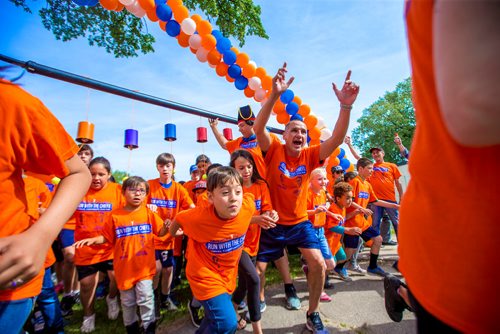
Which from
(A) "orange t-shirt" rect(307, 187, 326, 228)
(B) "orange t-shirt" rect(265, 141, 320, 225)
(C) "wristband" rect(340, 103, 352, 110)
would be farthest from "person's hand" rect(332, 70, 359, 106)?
(A) "orange t-shirt" rect(307, 187, 326, 228)

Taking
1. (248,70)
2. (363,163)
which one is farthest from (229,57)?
(363,163)


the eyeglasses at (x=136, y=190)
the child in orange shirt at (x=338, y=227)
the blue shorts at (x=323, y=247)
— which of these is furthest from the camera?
the child in orange shirt at (x=338, y=227)

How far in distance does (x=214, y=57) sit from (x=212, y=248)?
3947mm

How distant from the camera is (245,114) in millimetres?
4359

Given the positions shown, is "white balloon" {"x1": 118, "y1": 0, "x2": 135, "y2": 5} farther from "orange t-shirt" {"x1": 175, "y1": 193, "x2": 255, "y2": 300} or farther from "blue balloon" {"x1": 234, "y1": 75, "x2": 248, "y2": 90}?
"orange t-shirt" {"x1": 175, "y1": 193, "x2": 255, "y2": 300}

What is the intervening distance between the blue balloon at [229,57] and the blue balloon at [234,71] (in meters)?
0.09

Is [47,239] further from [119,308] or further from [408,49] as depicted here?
[119,308]

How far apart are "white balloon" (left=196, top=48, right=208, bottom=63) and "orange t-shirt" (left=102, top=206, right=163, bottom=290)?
3.31 m

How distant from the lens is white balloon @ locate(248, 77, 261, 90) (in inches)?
207

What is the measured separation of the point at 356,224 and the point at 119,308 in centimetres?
378

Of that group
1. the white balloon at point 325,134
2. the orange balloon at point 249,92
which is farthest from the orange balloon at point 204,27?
the white balloon at point 325,134

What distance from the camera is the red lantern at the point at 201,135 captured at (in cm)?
623

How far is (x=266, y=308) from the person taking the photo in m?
3.29

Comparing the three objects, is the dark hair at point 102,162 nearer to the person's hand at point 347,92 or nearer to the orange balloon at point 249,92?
the orange balloon at point 249,92
